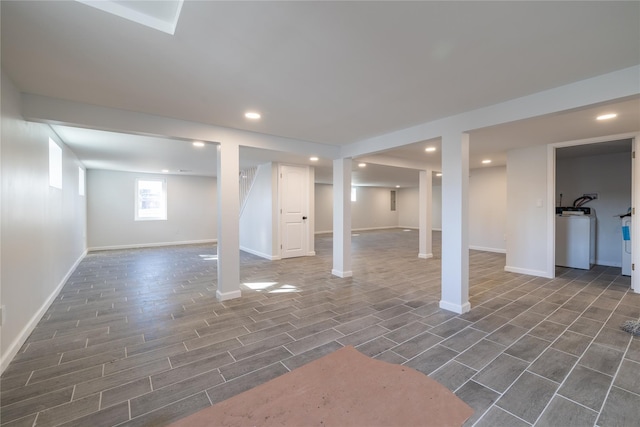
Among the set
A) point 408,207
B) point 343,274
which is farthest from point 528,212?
point 408,207

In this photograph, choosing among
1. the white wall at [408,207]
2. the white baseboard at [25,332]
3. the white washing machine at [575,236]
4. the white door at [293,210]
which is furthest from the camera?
the white wall at [408,207]

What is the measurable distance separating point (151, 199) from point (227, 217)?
21.8 feet

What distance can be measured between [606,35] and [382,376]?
8.89ft

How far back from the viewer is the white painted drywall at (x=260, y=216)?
6.58 m

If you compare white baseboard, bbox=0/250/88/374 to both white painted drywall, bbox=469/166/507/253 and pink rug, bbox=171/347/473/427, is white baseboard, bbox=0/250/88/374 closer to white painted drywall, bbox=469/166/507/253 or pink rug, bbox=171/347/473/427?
pink rug, bbox=171/347/473/427

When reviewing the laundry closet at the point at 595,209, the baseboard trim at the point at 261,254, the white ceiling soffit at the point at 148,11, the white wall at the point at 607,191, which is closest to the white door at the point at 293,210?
the baseboard trim at the point at 261,254

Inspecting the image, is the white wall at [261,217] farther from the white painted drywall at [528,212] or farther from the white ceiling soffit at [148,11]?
Result: the white painted drywall at [528,212]

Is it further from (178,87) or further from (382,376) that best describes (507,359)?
(178,87)

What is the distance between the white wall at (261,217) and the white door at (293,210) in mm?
226

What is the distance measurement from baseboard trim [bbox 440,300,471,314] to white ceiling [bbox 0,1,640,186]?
2.26 m

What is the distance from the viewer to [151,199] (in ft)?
28.7

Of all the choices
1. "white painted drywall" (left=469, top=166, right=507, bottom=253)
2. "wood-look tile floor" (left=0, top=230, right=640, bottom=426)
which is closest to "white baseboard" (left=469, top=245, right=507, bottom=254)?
"white painted drywall" (left=469, top=166, right=507, bottom=253)

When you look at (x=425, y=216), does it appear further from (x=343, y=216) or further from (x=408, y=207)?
(x=408, y=207)

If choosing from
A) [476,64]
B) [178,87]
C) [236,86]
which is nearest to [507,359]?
[476,64]
